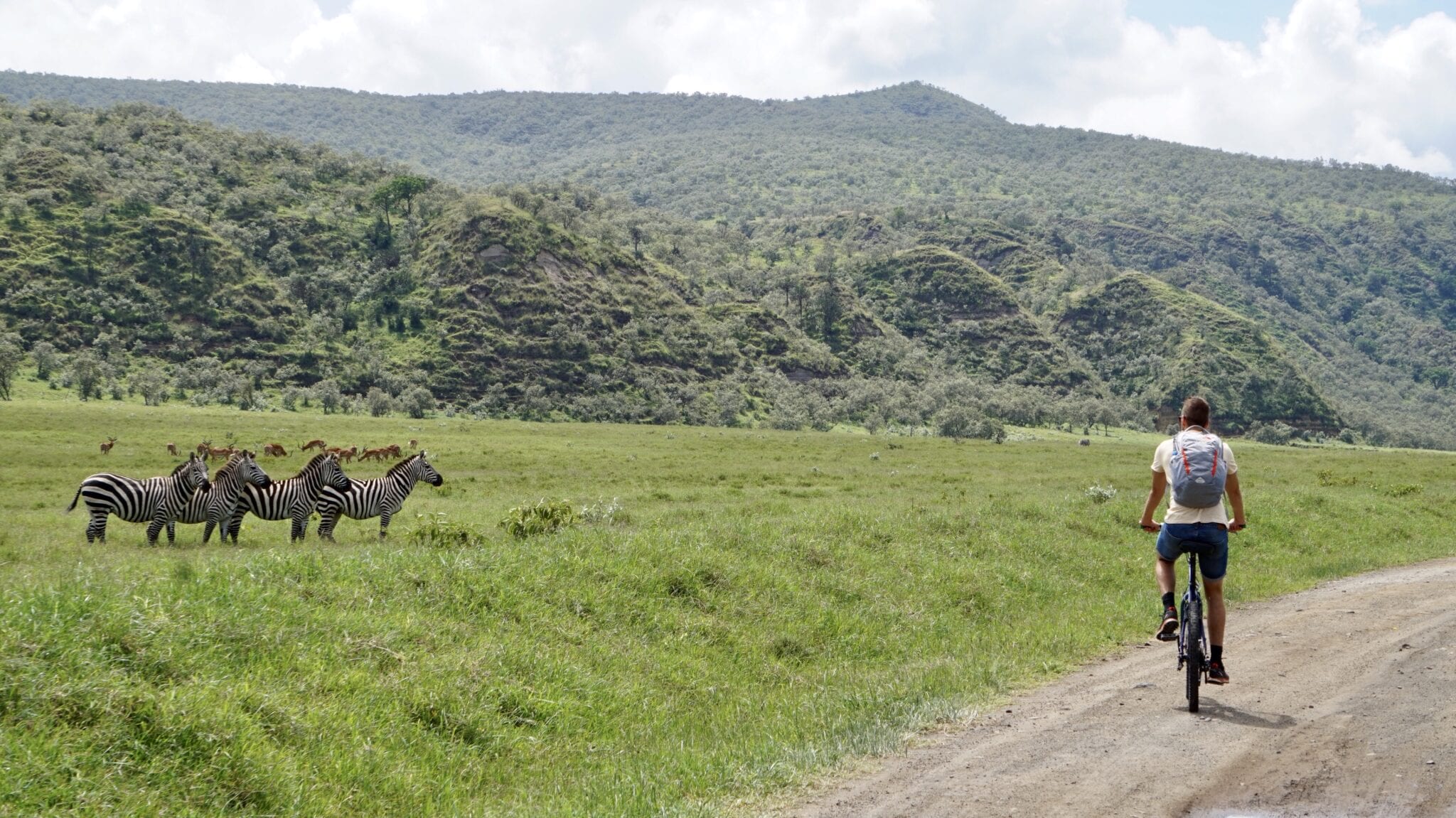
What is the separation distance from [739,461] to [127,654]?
164ft

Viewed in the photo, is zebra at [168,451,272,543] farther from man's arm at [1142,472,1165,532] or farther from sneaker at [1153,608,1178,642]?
sneaker at [1153,608,1178,642]

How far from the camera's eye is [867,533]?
19.7 m

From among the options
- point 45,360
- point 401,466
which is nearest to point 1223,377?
point 45,360

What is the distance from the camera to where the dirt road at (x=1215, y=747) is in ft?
23.0

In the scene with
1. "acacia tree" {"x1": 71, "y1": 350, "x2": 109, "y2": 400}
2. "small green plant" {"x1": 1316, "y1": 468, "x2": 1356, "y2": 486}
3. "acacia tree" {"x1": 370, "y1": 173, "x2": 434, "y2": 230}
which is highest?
"acacia tree" {"x1": 370, "y1": 173, "x2": 434, "y2": 230}

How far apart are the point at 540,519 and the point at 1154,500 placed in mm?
12296

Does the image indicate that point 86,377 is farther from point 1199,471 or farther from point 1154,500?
point 1199,471

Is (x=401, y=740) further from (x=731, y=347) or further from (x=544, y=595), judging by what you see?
(x=731, y=347)

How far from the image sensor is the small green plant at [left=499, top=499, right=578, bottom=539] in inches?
Result: 755

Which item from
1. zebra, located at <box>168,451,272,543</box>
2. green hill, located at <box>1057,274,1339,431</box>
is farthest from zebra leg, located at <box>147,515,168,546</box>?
green hill, located at <box>1057,274,1339,431</box>

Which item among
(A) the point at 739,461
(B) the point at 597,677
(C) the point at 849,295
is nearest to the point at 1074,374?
(C) the point at 849,295

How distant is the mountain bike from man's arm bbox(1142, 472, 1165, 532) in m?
0.55

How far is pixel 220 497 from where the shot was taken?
840 inches

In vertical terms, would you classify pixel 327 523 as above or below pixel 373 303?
below
